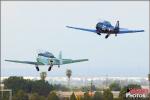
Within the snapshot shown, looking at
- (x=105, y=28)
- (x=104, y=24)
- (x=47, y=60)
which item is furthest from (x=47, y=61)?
(x=105, y=28)

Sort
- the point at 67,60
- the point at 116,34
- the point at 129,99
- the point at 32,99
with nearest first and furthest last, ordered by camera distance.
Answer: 1. the point at 116,34
2. the point at 67,60
3. the point at 129,99
4. the point at 32,99

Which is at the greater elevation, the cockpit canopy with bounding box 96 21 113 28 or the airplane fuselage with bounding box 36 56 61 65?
the cockpit canopy with bounding box 96 21 113 28

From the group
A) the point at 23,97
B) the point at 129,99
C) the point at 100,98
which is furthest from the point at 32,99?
the point at 129,99

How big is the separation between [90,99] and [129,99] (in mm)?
16816

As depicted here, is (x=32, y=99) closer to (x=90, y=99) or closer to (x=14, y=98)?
(x=14, y=98)

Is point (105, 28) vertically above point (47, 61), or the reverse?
point (105, 28)

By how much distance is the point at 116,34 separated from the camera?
79.4 metres

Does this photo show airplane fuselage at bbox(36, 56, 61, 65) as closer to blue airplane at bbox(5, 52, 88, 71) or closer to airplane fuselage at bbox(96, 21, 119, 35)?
blue airplane at bbox(5, 52, 88, 71)

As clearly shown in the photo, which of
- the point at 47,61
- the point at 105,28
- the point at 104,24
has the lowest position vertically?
the point at 47,61

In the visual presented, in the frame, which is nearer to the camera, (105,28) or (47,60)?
(105,28)

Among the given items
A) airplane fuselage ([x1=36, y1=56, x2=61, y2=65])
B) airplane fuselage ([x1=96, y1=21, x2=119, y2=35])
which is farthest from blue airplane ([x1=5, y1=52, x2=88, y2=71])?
airplane fuselage ([x1=96, y1=21, x2=119, y2=35])

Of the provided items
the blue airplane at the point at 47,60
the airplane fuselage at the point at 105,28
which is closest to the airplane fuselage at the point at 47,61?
the blue airplane at the point at 47,60

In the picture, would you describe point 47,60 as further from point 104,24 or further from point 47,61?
point 104,24

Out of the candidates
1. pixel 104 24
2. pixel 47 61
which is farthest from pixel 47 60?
pixel 104 24
